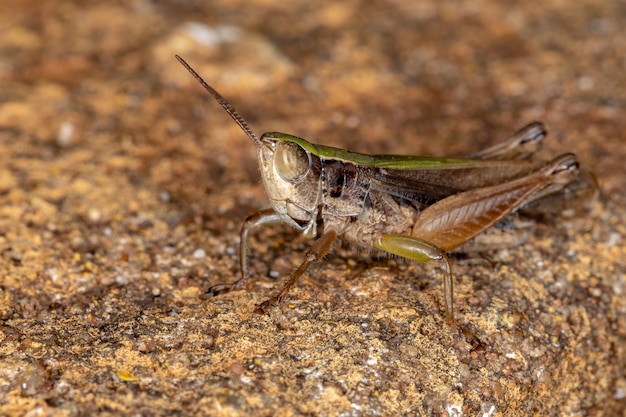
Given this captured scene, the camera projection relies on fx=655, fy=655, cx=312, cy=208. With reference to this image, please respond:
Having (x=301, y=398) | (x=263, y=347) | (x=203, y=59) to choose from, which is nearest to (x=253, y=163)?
(x=203, y=59)

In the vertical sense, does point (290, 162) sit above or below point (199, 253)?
above

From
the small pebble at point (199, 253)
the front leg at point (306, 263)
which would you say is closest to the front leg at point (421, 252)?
the front leg at point (306, 263)

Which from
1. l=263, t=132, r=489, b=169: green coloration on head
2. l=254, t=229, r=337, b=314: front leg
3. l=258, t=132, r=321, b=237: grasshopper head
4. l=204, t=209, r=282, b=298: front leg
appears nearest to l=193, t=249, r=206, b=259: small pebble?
l=204, t=209, r=282, b=298: front leg

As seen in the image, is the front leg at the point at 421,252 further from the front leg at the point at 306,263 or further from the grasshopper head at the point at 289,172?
the grasshopper head at the point at 289,172

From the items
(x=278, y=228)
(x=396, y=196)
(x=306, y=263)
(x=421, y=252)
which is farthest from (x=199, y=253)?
(x=421, y=252)

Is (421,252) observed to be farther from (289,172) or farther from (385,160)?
(289,172)

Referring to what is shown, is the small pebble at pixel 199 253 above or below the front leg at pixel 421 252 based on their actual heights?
below

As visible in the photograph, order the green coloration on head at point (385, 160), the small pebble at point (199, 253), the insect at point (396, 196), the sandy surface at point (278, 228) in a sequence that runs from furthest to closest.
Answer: the small pebble at point (199, 253)
the green coloration on head at point (385, 160)
the insect at point (396, 196)
the sandy surface at point (278, 228)

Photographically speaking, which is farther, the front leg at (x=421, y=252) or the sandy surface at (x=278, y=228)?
the front leg at (x=421, y=252)
